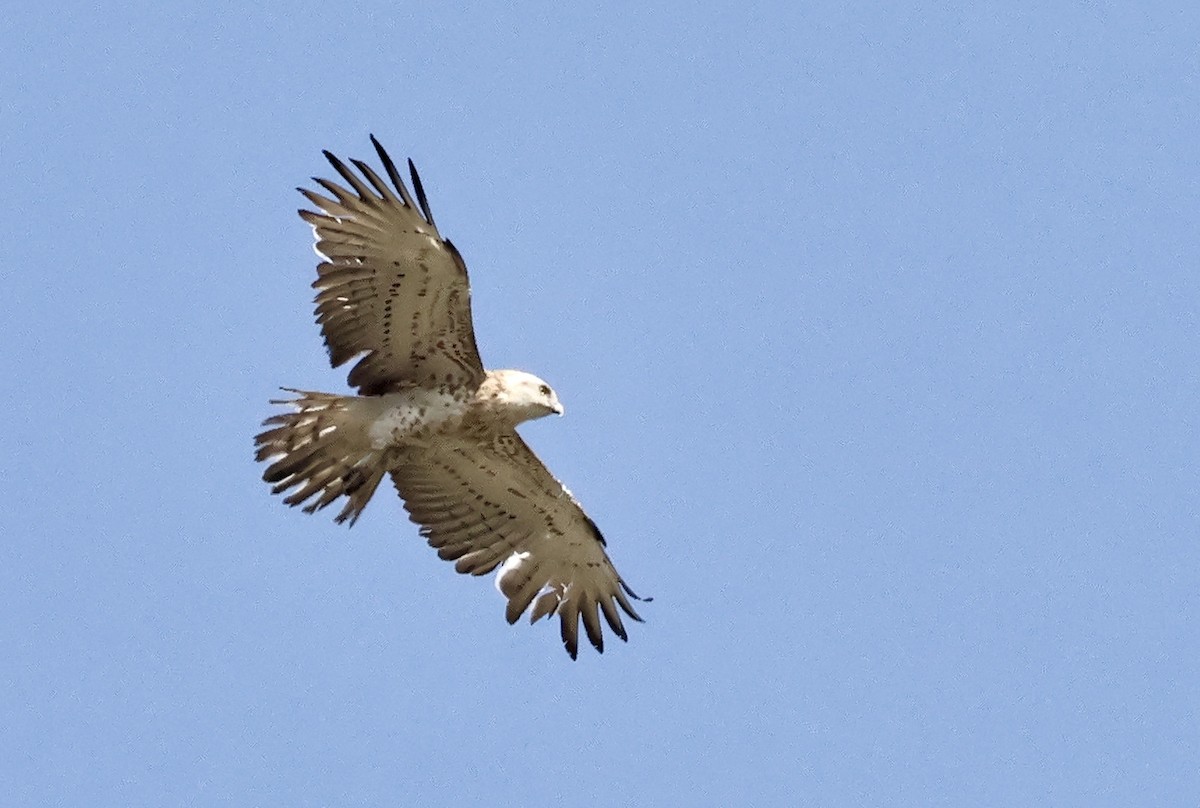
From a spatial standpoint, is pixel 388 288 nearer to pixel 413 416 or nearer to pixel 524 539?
pixel 413 416

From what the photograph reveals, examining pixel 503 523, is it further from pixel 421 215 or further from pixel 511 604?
pixel 421 215

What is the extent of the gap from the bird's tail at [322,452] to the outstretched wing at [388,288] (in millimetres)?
330

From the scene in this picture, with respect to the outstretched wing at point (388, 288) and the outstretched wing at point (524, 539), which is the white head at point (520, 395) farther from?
the outstretched wing at point (524, 539)

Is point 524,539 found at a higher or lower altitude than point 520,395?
lower

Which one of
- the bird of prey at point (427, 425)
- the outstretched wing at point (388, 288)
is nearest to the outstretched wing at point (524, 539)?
the bird of prey at point (427, 425)

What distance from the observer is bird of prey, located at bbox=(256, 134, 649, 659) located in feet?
47.3

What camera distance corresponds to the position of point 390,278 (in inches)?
570

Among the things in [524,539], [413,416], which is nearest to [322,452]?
[413,416]

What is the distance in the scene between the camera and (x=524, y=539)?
1566cm

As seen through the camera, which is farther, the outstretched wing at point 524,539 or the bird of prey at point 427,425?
the outstretched wing at point 524,539

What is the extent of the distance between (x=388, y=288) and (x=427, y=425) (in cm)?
97

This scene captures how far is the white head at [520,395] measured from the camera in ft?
48.5

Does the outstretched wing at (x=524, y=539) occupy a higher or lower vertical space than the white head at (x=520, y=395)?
lower

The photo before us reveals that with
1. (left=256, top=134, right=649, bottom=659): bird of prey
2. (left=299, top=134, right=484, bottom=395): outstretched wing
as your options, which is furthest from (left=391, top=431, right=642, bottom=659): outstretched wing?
(left=299, top=134, right=484, bottom=395): outstretched wing
